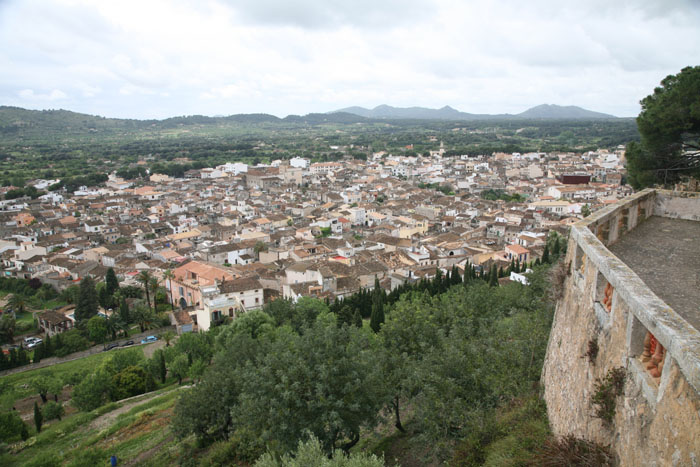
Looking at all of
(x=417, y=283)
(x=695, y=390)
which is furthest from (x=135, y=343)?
(x=695, y=390)

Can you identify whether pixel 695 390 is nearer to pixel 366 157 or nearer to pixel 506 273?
pixel 506 273

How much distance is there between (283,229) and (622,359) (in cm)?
5120

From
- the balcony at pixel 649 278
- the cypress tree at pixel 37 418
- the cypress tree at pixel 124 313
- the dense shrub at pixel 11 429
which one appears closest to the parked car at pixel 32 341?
the cypress tree at pixel 124 313

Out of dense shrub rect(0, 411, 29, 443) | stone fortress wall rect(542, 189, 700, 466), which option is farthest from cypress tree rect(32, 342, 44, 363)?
stone fortress wall rect(542, 189, 700, 466)

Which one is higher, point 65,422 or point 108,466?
point 108,466

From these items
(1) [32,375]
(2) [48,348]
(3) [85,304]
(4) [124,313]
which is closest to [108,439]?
(1) [32,375]

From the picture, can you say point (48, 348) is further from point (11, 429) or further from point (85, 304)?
point (11, 429)

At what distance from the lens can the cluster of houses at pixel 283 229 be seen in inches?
1409

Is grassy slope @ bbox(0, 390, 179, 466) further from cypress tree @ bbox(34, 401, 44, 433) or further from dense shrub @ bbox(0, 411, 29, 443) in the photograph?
dense shrub @ bbox(0, 411, 29, 443)

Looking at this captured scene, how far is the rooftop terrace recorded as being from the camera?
5.73m

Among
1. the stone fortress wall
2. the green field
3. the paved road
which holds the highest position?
the stone fortress wall

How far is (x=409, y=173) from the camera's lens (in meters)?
98.9

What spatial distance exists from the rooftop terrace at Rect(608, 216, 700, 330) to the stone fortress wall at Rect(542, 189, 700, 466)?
539 millimetres

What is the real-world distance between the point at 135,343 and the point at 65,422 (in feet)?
33.4
